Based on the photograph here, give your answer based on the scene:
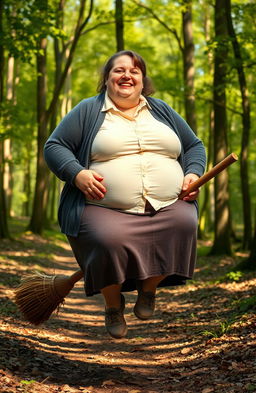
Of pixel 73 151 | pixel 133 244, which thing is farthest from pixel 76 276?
pixel 73 151

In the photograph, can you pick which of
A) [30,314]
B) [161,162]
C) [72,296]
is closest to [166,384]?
[30,314]

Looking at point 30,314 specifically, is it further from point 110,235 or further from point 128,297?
point 128,297

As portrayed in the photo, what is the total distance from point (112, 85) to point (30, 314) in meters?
2.43

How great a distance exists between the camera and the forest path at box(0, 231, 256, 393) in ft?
16.5

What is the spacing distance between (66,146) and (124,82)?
737 millimetres

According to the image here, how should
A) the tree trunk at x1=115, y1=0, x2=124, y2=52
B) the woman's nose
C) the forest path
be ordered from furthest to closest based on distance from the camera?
the tree trunk at x1=115, y1=0, x2=124, y2=52 < the forest path < the woman's nose

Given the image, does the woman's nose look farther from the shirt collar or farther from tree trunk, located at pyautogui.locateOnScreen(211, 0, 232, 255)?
tree trunk, located at pyautogui.locateOnScreen(211, 0, 232, 255)

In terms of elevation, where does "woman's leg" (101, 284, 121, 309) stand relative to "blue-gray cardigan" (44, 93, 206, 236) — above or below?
below

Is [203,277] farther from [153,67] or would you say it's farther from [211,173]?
[153,67]

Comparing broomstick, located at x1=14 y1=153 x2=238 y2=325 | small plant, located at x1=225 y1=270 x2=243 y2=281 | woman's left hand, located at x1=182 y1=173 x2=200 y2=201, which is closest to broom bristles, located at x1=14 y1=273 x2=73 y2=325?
broomstick, located at x1=14 y1=153 x2=238 y2=325

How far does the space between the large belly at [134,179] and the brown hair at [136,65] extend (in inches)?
27.7

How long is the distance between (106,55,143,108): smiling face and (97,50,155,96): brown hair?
1.6 inches

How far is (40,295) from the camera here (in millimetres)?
5297

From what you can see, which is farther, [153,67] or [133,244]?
[153,67]
